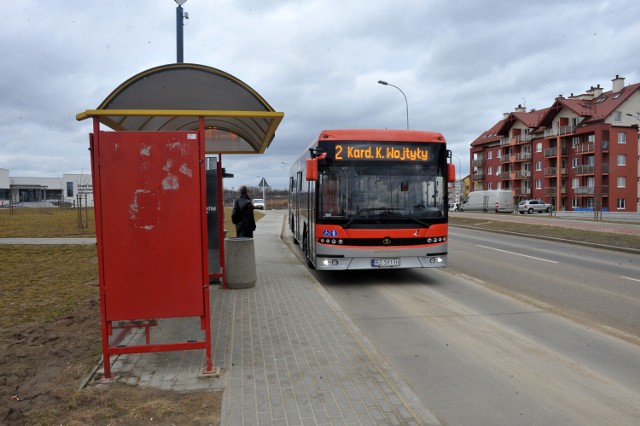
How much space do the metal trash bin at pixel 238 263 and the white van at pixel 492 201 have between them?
49710 mm

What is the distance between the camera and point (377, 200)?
9.39 meters

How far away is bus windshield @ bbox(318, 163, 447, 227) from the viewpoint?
367 inches

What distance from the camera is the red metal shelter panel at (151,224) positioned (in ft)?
14.4

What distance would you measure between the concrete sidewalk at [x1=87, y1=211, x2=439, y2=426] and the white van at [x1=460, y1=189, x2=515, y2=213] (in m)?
51.5

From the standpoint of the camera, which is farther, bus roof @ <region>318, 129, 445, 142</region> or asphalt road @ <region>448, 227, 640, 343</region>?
bus roof @ <region>318, 129, 445, 142</region>

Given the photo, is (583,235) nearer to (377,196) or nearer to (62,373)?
(377,196)

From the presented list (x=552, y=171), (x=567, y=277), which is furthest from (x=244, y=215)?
(x=552, y=171)

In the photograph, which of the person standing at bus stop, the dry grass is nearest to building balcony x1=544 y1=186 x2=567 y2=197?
the person standing at bus stop

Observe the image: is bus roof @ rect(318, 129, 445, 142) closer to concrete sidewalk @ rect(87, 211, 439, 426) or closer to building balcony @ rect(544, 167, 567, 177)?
concrete sidewalk @ rect(87, 211, 439, 426)

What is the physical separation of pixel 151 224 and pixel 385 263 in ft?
18.5

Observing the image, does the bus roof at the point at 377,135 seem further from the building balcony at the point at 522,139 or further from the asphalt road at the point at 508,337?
the building balcony at the point at 522,139

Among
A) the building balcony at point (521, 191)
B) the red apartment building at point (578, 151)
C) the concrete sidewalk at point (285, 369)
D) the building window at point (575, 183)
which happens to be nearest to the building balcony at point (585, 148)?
the red apartment building at point (578, 151)

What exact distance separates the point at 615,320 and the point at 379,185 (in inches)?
173

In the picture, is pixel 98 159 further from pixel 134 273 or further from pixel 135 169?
pixel 134 273
